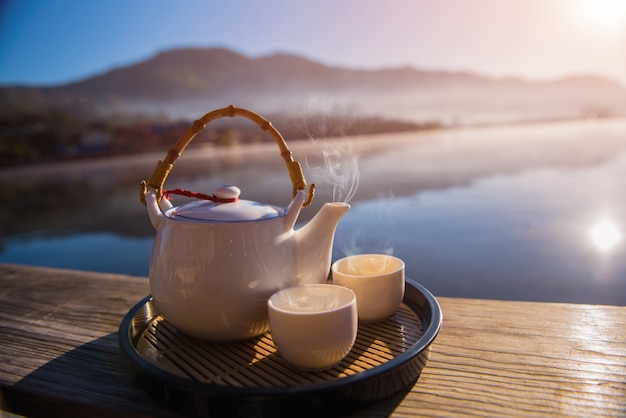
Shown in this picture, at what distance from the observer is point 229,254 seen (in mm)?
608

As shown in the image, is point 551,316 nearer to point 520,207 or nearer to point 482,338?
point 482,338

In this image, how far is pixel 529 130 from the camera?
4809 mm

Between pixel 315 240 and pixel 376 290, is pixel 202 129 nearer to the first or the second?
pixel 315 240

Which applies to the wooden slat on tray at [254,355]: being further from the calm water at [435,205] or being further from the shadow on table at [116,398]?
the calm water at [435,205]

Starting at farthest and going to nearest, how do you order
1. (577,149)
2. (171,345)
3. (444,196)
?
(577,149)
(444,196)
(171,345)

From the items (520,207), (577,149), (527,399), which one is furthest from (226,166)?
(527,399)

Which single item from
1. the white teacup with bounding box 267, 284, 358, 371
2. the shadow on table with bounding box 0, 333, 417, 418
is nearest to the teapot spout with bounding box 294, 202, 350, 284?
the white teacup with bounding box 267, 284, 358, 371

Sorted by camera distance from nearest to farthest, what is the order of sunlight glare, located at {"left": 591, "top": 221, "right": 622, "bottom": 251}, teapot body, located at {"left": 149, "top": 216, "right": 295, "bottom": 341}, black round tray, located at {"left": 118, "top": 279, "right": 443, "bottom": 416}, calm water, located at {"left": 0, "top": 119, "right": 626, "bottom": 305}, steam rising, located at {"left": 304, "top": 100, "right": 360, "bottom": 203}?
black round tray, located at {"left": 118, "top": 279, "right": 443, "bottom": 416}, teapot body, located at {"left": 149, "top": 216, "right": 295, "bottom": 341}, steam rising, located at {"left": 304, "top": 100, "right": 360, "bottom": 203}, calm water, located at {"left": 0, "top": 119, "right": 626, "bottom": 305}, sunlight glare, located at {"left": 591, "top": 221, "right": 622, "bottom": 251}

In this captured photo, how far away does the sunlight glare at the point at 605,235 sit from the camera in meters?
1.79

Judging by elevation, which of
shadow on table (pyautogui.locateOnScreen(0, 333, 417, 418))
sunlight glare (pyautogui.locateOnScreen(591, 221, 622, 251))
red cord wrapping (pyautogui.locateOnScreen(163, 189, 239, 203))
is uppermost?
red cord wrapping (pyautogui.locateOnScreen(163, 189, 239, 203))

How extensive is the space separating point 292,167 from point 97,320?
1.98 ft

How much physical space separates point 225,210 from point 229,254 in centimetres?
7

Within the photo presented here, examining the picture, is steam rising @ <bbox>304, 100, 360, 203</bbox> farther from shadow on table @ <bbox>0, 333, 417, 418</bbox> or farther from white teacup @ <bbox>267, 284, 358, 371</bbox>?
shadow on table @ <bbox>0, 333, 417, 418</bbox>

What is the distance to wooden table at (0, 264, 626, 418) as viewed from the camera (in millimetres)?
563
